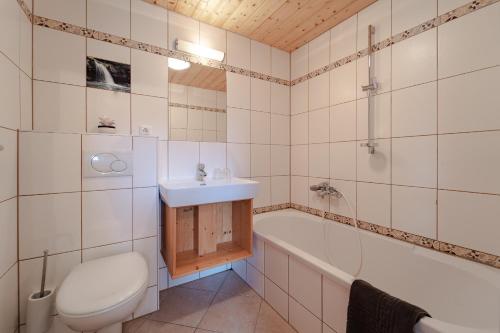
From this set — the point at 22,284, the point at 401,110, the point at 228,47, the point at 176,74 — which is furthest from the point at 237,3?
the point at 22,284

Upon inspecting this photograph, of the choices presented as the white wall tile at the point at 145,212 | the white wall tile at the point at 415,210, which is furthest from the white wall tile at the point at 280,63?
the white wall tile at the point at 145,212

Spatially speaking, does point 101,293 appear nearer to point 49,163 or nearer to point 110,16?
point 49,163

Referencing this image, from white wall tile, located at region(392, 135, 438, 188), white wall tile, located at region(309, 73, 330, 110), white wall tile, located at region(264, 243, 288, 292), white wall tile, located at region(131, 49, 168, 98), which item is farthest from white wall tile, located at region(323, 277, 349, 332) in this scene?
white wall tile, located at region(131, 49, 168, 98)

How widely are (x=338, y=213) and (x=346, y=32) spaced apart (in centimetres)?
150

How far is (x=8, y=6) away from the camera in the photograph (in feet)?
3.34

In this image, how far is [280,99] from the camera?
228cm

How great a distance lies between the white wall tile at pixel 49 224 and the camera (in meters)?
1.12

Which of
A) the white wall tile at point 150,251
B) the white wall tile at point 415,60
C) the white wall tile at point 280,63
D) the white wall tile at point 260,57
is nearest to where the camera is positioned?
the white wall tile at point 415,60

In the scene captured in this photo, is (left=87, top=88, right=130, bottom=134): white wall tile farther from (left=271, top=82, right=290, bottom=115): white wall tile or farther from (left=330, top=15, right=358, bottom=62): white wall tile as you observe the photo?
(left=330, top=15, right=358, bottom=62): white wall tile

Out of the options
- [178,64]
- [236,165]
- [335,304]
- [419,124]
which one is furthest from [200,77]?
[335,304]

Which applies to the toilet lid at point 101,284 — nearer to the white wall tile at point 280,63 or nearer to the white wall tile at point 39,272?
the white wall tile at point 39,272

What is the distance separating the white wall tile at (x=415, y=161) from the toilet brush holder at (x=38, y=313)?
2.13 metres

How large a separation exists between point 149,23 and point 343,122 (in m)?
1.69

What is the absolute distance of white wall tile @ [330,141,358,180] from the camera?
5.75 ft
